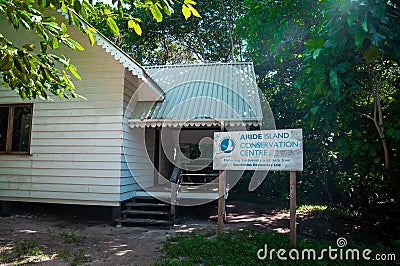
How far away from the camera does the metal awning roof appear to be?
24.2ft

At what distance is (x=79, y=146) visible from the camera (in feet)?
24.3

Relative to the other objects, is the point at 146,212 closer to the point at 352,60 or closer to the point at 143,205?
the point at 143,205

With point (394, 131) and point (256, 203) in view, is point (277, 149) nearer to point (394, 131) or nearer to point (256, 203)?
point (394, 131)

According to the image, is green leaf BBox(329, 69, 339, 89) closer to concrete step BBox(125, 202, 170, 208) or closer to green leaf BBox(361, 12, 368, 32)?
green leaf BBox(361, 12, 368, 32)

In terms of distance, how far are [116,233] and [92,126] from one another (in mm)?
2761

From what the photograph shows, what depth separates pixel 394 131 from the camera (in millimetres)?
5160

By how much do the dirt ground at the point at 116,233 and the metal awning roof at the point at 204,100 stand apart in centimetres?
258

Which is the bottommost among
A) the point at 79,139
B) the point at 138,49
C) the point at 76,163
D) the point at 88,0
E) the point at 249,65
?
the point at 76,163

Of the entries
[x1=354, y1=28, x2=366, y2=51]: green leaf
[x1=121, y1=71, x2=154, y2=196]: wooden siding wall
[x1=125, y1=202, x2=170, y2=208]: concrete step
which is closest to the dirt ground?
[x1=125, y1=202, x2=170, y2=208]: concrete step

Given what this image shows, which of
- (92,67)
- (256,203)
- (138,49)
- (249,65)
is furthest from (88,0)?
(138,49)

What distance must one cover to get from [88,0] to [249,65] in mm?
9224

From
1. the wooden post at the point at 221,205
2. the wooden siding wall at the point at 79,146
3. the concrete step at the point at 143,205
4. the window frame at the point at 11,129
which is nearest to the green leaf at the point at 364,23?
the wooden post at the point at 221,205

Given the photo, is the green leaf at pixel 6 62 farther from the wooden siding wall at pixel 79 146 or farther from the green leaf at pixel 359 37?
the green leaf at pixel 359 37

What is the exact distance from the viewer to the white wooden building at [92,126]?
721 centimetres
